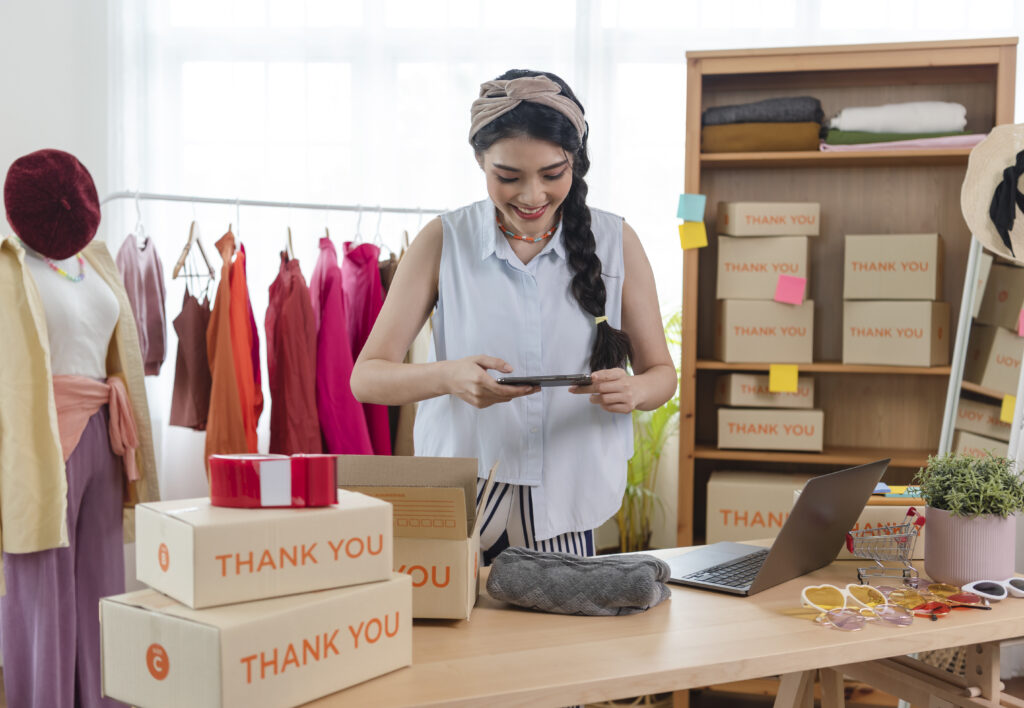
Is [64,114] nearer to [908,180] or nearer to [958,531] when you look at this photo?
[908,180]

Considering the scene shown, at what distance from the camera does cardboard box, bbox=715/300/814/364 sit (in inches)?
117

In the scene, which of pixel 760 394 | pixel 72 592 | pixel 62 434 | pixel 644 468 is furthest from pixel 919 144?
pixel 72 592

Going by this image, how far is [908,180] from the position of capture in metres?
3.17

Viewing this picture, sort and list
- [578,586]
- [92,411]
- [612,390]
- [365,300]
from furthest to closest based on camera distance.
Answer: [365,300], [92,411], [612,390], [578,586]

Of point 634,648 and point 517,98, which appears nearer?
point 634,648

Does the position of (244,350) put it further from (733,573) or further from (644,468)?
(733,573)

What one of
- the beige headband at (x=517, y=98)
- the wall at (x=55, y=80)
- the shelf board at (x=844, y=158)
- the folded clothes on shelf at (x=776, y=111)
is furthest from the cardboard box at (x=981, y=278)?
the wall at (x=55, y=80)


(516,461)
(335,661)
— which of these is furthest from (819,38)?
(335,661)

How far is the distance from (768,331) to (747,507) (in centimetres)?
59

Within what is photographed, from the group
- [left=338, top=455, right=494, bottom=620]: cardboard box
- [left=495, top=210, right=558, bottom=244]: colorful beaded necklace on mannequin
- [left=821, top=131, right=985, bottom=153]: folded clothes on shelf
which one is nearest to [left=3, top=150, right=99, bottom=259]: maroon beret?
[left=495, top=210, right=558, bottom=244]: colorful beaded necklace on mannequin

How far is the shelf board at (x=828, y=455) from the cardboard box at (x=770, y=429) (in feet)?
0.09

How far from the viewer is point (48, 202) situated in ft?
7.35

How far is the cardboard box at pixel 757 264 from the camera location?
116 inches

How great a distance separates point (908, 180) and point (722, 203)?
0.70 m
